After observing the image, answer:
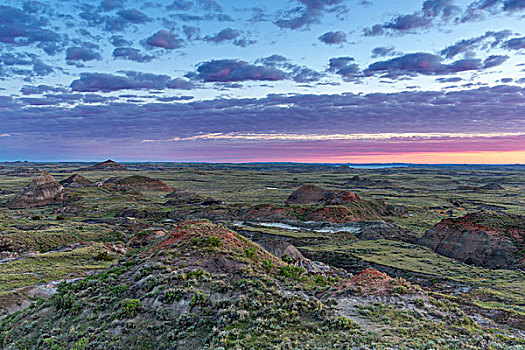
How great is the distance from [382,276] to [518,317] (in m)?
8.07

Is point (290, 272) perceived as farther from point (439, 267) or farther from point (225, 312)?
point (439, 267)

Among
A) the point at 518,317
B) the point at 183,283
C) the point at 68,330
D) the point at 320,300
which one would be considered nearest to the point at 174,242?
the point at 183,283

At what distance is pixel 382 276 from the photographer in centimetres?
2017

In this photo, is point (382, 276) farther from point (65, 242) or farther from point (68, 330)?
point (65, 242)

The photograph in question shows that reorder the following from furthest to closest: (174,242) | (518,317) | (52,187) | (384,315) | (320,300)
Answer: (52,187)
(174,242)
(518,317)
(320,300)
(384,315)

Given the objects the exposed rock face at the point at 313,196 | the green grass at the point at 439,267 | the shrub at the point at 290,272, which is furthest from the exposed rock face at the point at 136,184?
the shrub at the point at 290,272

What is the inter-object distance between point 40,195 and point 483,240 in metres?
97.1

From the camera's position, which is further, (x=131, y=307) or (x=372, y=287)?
(x=372, y=287)

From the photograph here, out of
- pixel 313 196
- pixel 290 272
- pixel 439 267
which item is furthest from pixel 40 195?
pixel 439 267

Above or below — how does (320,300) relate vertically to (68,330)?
above

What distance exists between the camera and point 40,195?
3516 inches

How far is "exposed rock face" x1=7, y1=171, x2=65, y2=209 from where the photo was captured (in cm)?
8681

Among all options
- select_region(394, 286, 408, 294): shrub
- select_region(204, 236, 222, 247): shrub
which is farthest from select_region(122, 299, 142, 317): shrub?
select_region(394, 286, 408, 294): shrub

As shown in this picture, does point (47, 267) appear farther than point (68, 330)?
Yes
